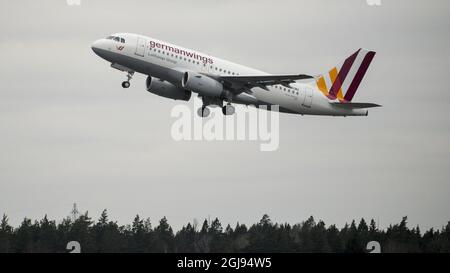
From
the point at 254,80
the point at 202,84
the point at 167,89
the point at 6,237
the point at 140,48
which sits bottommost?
the point at 6,237

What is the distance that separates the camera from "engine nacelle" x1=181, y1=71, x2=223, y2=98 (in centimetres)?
6838

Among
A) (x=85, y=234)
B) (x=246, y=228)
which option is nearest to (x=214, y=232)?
(x=246, y=228)

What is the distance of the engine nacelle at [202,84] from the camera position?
6838 centimetres

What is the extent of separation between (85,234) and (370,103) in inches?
868

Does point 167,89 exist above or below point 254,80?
above

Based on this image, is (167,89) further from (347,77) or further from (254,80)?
(347,77)

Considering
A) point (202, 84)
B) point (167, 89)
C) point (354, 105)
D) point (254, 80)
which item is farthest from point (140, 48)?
point (354, 105)

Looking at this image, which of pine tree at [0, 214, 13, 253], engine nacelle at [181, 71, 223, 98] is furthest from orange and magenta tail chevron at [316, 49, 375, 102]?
pine tree at [0, 214, 13, 253]

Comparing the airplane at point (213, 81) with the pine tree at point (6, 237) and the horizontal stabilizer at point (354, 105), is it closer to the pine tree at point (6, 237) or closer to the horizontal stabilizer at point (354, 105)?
the horizontal stabilizer at point (354, 105)

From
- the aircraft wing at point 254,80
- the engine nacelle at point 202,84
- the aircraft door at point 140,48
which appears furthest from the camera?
the aircraft wing at point 254,80

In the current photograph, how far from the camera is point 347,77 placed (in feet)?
264

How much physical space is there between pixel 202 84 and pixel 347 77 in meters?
15.8

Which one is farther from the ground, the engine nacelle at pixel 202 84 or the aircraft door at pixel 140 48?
the aircraft door at pixel 140 48

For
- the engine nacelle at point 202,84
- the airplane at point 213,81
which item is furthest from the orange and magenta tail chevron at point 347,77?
the engine nacelle at point 202,84
